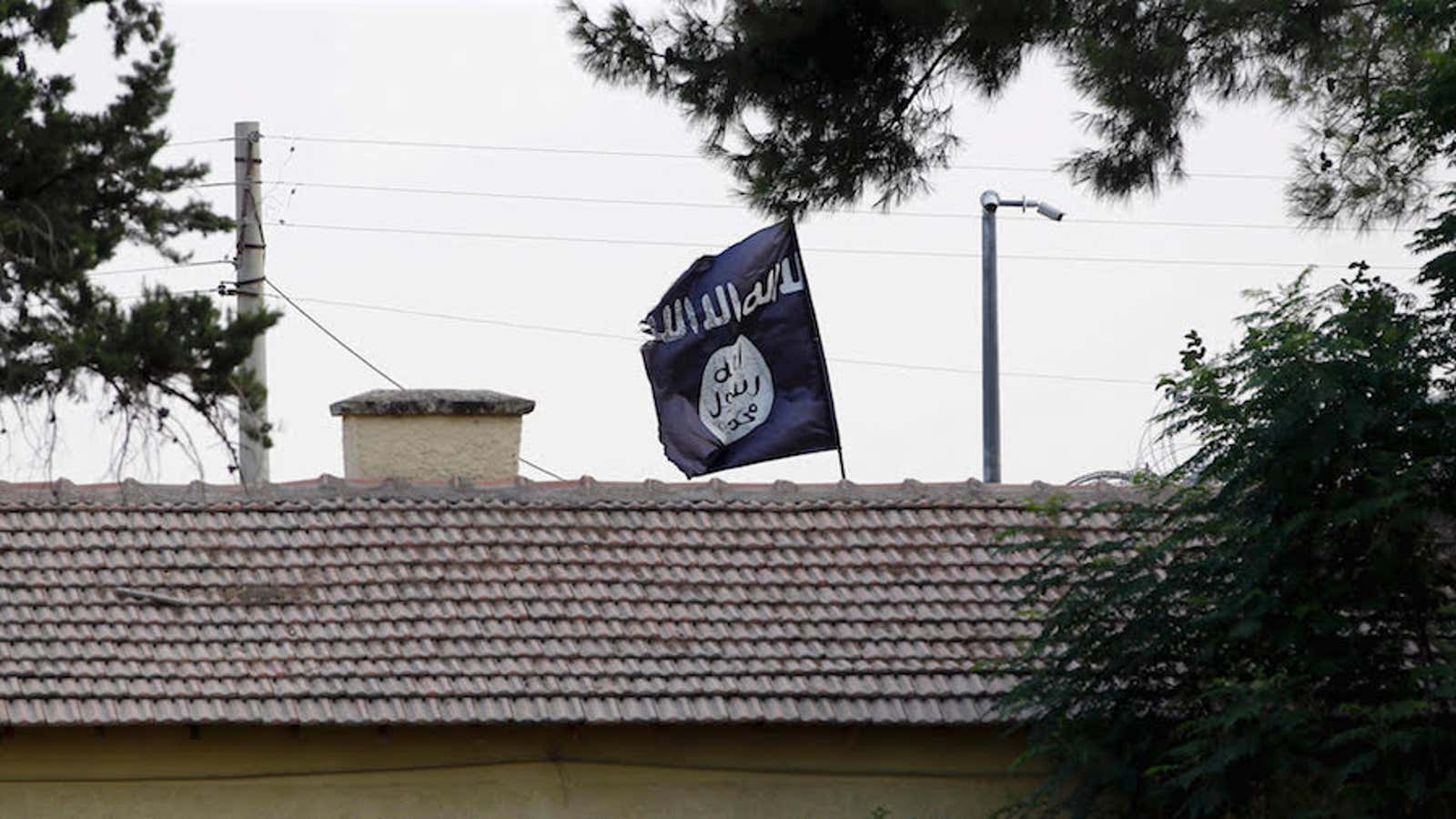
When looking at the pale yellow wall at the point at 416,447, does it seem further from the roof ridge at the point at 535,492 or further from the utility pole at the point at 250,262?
the utility pole at the point at 250,262

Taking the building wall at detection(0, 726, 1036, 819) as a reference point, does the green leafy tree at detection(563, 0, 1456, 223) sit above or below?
above

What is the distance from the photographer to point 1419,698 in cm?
1525

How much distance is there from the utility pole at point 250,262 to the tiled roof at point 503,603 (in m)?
9.10

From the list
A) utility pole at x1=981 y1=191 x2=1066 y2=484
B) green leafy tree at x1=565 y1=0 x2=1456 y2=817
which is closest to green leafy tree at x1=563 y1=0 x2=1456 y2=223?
green leafy tree at x1=565 y1=0 x2=1456 y2=817

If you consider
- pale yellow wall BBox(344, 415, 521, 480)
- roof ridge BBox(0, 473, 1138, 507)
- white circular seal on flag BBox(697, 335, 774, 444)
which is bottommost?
roof ridge BBox(0, 473, 1138, 507)

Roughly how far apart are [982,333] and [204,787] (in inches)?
A: 466

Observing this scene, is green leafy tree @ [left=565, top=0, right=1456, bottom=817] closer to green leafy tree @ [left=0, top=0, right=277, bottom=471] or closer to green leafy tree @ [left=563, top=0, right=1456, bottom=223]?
green leafy tree @ [left=563, top=0, right=1456, bottom=223]

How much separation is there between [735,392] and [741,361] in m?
0.25

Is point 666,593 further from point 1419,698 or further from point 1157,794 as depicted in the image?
point 1419,698

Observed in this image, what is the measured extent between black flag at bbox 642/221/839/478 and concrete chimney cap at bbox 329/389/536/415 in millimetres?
2598

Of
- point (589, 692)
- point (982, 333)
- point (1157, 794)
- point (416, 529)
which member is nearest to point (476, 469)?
point (416, 529)

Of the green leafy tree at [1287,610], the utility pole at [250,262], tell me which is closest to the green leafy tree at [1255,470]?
the green leafy tree at [1287,610]

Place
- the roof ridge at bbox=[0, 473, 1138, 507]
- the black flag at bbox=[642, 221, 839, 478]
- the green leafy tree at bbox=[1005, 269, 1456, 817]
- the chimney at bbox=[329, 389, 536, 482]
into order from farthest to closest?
the black flag at bbox=[642, 221, 839, 478] → the chimney at bbox=[329, 389, 536, 482] → the roof ridge at bbox=[0, 473, 1138, 507] → the green leafy tree at bbox=[1005, 269, 1456, 817]

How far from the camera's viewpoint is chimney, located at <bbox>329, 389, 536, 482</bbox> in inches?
763
